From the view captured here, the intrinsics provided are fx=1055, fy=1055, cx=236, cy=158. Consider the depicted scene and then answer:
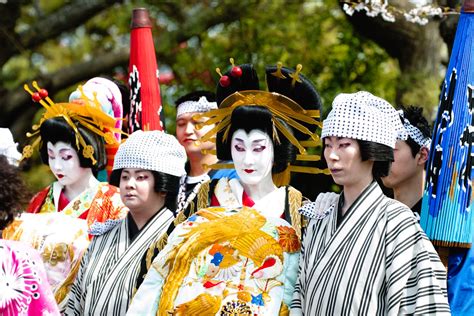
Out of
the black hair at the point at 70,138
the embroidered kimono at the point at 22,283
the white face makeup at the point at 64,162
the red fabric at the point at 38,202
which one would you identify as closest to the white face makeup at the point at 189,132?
the black hair at the point at 70,138

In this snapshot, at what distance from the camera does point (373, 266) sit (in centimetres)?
453

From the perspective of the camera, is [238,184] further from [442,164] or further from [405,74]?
[405,74]

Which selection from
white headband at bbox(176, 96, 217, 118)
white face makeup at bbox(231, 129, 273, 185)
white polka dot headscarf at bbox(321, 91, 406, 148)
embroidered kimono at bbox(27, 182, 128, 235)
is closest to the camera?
white polka dot headscarf at bbox(321, 91, 406, 148)

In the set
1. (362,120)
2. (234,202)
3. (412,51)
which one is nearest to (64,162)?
(234,202)

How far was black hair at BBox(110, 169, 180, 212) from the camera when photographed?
18.5 ft

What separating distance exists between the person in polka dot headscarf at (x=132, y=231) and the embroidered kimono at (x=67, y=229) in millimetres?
142

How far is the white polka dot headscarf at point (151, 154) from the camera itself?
220 inches

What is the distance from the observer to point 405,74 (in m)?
8.77

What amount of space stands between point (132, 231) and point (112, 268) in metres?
0.23

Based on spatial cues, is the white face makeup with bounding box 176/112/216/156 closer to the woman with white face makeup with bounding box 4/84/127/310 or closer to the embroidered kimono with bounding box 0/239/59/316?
the woman with white face makeup with bounding box 4/84/127/310

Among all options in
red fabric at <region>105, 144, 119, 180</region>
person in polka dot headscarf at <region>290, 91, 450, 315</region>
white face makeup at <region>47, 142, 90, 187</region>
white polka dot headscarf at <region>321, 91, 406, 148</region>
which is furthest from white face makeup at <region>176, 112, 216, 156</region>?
white polka dot headscarf at <region>321, 91, 406, 148</region>

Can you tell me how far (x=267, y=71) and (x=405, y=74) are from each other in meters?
3.57

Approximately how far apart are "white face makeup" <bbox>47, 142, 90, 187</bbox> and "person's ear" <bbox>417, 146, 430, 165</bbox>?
214cm

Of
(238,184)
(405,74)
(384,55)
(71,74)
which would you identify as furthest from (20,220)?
(71,74)
